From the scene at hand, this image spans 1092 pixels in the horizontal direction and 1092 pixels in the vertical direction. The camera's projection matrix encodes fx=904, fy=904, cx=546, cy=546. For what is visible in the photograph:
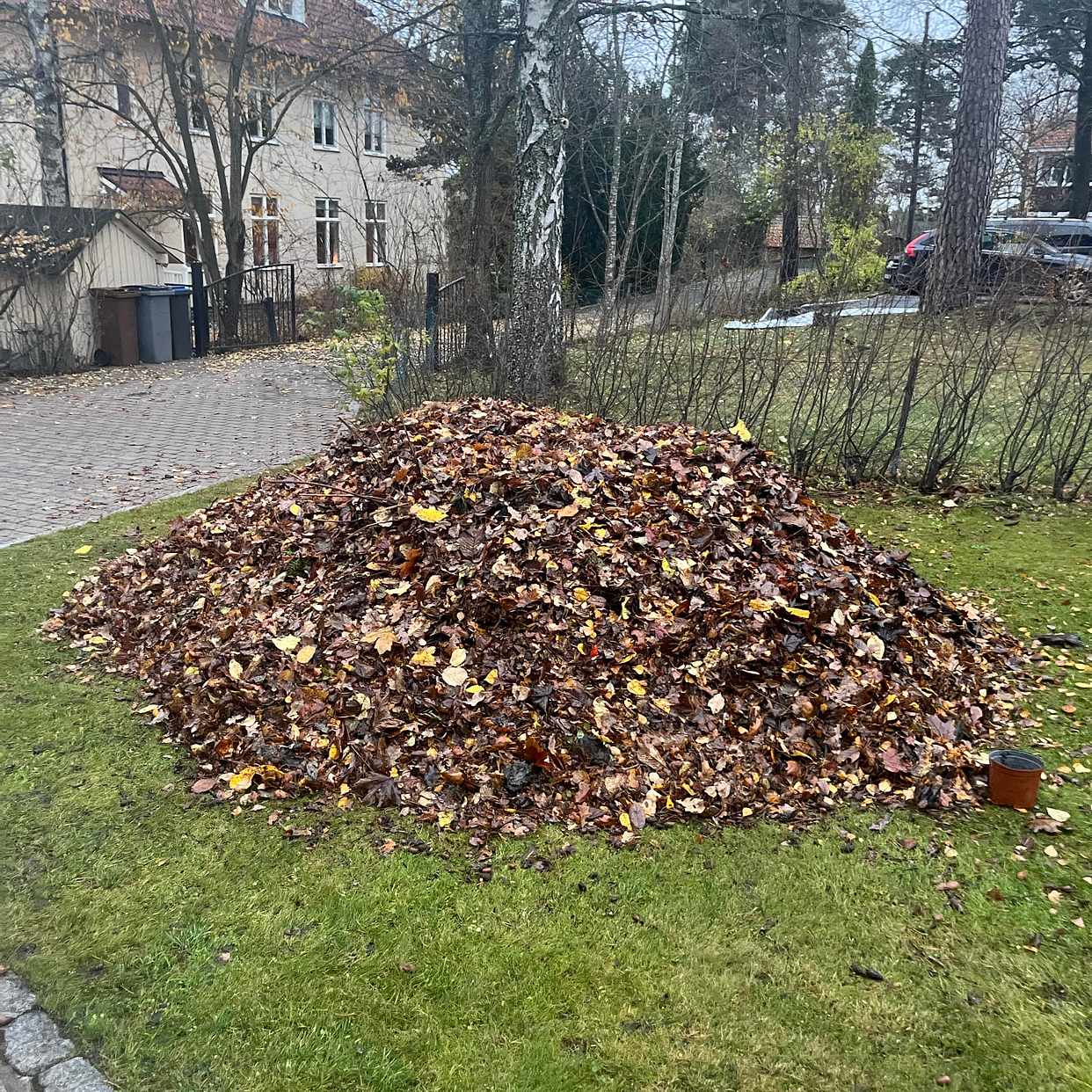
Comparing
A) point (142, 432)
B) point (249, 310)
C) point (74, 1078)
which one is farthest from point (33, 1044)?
point (249, 310)

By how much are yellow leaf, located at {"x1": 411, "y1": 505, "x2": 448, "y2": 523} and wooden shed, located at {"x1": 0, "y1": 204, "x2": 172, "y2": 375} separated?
10949 mm

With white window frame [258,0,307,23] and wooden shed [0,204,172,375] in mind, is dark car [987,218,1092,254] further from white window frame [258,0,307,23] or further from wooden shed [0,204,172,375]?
white window frame [258,0,307,23]

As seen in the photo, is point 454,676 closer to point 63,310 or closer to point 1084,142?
point 63,310

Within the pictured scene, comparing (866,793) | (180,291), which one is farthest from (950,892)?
(180,291)

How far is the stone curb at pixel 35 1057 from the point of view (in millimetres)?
2217

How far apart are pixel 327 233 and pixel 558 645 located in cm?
2406

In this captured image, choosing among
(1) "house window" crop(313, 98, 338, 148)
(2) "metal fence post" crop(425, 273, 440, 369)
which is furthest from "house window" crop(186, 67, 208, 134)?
(2) "metal fence post" crop(425, 273, 440, 369)

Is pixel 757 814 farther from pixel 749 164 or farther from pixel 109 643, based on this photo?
pixel 749 164

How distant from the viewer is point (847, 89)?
24.3 metres

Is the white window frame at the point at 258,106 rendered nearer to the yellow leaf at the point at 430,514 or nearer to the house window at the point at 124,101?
the house window at the point at 124,101

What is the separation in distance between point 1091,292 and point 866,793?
513 cm

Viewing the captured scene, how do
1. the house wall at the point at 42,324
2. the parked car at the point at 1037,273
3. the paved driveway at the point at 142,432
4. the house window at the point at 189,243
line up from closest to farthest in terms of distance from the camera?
the parked car at the point at 1037,273, the paved driveway at the point at 142,432, the house wall at the point at 42,324, the house window at the point at 189,243

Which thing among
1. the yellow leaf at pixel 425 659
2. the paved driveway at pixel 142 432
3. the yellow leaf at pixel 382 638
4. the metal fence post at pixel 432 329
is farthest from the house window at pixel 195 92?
the yellow leaf at pixel 425 659

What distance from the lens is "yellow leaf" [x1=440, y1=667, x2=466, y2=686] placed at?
356 centimetres
